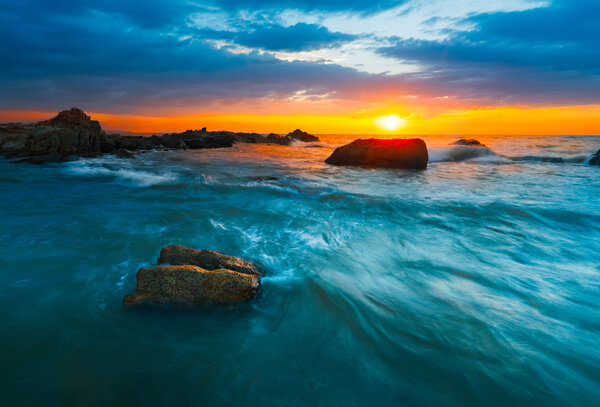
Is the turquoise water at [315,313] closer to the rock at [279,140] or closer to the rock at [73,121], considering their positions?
the rock at [73,121]

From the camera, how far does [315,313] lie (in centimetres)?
317

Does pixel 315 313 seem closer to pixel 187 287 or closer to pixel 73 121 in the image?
pixel 187 287

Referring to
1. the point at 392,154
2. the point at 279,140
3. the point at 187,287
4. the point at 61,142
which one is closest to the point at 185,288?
the point at 187,287

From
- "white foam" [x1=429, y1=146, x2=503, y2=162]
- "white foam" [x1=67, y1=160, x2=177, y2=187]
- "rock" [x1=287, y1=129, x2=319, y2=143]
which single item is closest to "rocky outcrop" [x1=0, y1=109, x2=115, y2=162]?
"white foam" [x1=67, y1=160, x2=177, y2=187]

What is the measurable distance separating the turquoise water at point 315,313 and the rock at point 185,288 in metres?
0.13

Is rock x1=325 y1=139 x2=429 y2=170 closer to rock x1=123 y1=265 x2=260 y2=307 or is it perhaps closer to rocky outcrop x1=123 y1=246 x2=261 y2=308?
rocky outcrop x1=123 y1=246 x2=261 y2=308

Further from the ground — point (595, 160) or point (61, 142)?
point (61, 142)

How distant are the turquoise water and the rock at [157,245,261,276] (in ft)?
1.27

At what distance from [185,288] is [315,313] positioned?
4.60 ft

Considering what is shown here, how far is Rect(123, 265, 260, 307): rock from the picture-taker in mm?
2867

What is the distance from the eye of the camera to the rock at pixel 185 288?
2867 mm

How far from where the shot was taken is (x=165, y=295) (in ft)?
9.39

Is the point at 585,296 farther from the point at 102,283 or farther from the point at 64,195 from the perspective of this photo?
the point at 64,195

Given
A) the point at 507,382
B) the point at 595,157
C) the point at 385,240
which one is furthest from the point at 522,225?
the point at 595,157
